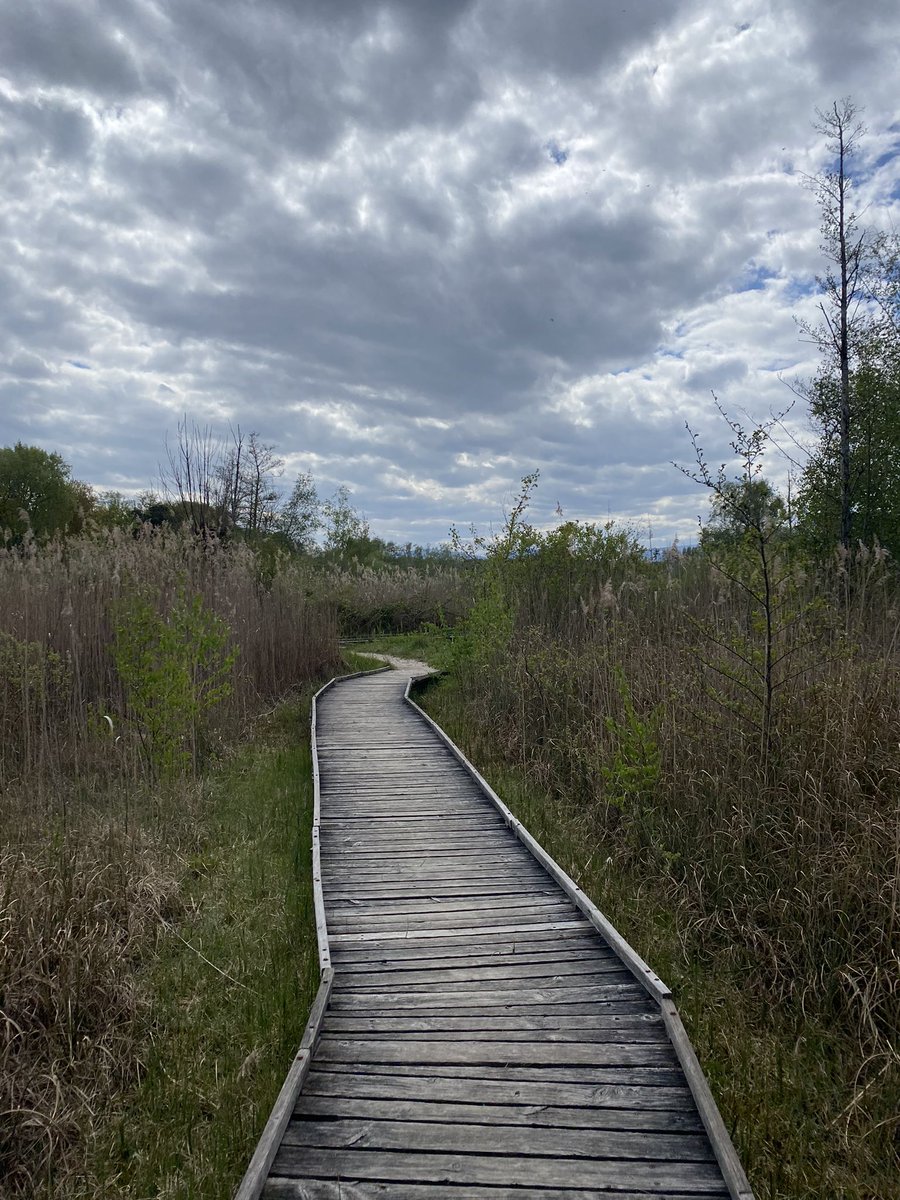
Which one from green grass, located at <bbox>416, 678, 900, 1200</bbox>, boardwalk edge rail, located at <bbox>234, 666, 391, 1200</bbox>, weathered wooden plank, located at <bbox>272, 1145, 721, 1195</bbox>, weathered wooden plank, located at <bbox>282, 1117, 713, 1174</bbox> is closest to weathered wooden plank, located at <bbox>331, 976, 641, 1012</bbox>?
boardwalk edge rail, located at <bbox>234, 666, 391, 1200</bbox>

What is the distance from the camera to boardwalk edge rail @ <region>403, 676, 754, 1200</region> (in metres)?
2.21

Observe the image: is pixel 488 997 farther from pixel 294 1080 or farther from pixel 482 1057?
pixel 294 1080

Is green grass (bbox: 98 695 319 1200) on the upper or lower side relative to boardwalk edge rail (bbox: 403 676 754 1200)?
lower

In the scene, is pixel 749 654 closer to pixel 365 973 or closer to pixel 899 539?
pixel 365 973

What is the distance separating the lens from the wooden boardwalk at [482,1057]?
222 centimetres

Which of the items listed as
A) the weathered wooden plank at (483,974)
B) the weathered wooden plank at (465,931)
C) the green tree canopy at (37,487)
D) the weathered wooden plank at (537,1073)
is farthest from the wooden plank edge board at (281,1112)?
the green tree canopy at (37,487)

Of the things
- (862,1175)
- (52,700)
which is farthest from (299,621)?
(862,1175)

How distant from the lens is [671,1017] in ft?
9.51

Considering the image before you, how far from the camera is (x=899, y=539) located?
40.8 ft

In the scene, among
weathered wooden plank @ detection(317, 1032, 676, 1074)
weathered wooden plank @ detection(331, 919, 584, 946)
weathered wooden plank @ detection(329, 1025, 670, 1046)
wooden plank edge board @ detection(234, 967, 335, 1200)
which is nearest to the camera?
wooden plank edge board @ detection(234, 967, 335, 1200)

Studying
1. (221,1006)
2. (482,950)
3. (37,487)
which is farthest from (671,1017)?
(37,487)


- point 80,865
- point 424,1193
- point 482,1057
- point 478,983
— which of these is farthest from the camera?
point 80,865

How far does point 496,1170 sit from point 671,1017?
98cm

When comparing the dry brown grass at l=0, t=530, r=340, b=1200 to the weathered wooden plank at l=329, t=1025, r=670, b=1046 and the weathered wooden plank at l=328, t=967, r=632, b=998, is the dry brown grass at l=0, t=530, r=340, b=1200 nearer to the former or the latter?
the weathered wooden plank at l=328, t=967, r=632, b=998
